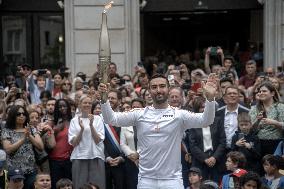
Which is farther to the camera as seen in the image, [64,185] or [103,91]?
[64,185]

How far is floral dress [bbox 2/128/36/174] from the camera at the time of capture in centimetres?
1241

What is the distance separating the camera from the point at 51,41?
67.7 ft

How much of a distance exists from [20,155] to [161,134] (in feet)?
12.9

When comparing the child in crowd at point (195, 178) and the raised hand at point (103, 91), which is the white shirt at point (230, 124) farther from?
the raised hand at point (103, 91)

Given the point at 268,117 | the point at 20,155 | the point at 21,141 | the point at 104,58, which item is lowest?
the point at 20,155

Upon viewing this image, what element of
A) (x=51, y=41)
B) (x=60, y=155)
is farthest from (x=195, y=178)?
(x=51, y=41)

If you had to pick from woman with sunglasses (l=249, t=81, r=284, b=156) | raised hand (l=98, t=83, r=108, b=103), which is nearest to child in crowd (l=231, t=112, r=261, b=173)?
woman with sunglasses (l=249, t=81, r=284, b=156)

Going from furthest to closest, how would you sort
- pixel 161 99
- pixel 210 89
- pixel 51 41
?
pixel 51 41 → pixel 161 99 → pixel 210 89

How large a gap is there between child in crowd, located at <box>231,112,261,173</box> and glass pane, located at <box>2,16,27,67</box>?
366 inches

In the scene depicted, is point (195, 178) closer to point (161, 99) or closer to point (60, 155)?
point (60, 155)

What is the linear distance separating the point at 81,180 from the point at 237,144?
8.06 feet

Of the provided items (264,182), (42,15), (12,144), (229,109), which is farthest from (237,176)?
(42,15)

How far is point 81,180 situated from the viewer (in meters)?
12.7

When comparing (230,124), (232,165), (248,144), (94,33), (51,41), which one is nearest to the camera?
(232,165)
